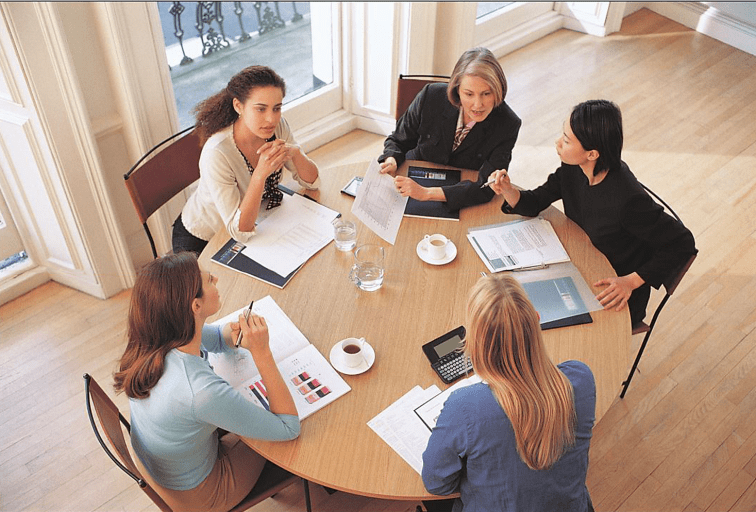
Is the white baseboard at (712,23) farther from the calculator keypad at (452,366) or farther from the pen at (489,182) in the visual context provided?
the calculator keypad at (452,366)

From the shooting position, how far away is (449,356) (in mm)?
2023

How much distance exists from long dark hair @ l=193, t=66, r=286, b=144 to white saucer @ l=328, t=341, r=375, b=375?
0.96 m

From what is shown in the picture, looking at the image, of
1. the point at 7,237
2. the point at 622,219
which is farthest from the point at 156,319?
the point at 7,237

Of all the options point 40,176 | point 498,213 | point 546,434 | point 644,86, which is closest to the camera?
point 546,434

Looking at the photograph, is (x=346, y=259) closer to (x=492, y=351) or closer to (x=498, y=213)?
(x=498, y=213)

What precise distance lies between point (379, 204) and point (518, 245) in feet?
1.71

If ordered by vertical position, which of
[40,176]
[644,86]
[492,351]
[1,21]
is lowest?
[644,86]

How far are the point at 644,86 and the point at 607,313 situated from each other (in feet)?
10.9

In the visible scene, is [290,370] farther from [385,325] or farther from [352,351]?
[385,325]

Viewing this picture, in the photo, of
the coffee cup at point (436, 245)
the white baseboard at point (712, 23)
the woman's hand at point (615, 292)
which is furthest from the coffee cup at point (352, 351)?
the white baseboard at point (712, 23)

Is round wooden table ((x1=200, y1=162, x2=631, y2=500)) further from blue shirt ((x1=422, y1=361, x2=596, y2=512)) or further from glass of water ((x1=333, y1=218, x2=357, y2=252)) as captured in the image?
blue shirt ((x1=422, y1=361, x2=596, y2=512))

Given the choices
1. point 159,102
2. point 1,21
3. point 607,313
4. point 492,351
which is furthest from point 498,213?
point 1,21

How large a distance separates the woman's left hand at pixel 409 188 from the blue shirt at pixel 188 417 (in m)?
1.04

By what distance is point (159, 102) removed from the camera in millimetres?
2975
